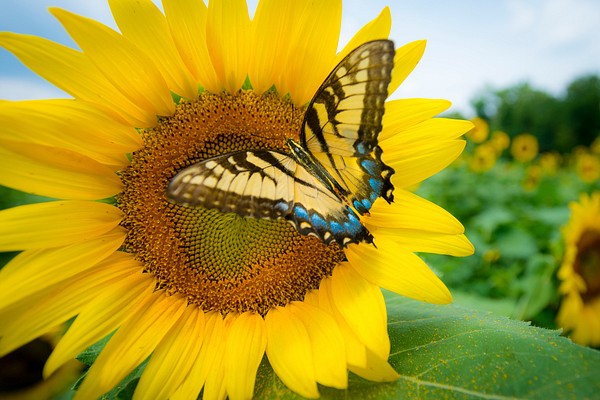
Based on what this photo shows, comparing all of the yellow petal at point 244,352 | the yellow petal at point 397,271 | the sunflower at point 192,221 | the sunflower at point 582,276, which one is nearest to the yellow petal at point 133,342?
the sunflower at point 192,221

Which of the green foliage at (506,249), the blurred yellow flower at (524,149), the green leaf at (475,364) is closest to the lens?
the green leaf at (475,364)

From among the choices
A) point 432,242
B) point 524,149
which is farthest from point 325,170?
point 524,149

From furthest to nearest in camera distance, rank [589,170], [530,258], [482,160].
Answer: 1. [589,170]
2. [482,160]
3. [530,258]

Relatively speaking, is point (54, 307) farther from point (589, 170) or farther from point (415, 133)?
point (589, 170)

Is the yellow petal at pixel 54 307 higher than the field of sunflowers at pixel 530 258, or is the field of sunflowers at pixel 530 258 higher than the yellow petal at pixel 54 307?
the yellow petal at pixel 54 307

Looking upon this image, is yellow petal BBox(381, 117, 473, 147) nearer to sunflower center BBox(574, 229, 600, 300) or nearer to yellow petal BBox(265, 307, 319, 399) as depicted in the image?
yellow petal BBox(265, 307, 319, 399)

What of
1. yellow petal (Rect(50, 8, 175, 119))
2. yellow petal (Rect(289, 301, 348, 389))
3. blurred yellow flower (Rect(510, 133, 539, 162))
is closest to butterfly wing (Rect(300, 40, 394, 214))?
yellow petal (Rect(289, 301, 348, 389))

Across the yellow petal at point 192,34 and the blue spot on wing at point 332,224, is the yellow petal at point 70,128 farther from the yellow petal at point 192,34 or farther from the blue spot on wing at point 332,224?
the blue spot on wing at point 332,224
